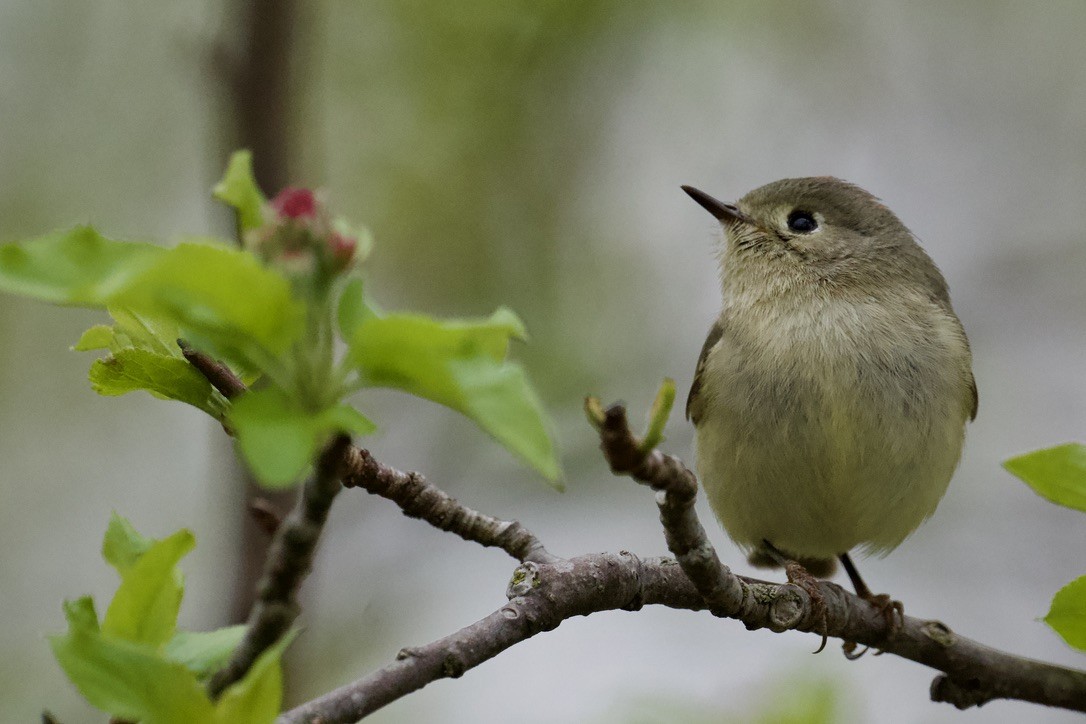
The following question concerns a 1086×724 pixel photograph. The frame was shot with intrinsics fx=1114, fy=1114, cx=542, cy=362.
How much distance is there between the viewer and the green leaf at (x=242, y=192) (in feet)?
4.45

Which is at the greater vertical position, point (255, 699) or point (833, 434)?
point (833, 434)

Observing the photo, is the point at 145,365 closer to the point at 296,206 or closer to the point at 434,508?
the point at 296,206

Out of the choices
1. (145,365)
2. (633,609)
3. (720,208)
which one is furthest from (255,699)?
(720,208)

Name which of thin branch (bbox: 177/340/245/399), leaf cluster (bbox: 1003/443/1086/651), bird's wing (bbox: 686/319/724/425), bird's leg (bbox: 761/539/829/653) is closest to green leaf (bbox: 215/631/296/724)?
thin branch (bbox: 177/340/245/399)

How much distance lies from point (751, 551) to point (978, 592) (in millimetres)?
2681

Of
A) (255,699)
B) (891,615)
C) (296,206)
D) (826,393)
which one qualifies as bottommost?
(255,699)

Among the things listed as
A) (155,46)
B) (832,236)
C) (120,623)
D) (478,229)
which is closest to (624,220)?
(478,229)

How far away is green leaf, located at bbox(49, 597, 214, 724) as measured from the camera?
1264 mm

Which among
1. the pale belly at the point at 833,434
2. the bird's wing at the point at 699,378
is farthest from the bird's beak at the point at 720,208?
the pale belly at the point at 833,434

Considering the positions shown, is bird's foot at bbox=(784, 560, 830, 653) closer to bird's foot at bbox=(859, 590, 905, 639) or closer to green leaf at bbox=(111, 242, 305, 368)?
bird's foot at bbox=(859, 590, 905, 639)

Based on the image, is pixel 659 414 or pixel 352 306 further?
pixel 352 306

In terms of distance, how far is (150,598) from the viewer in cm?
149

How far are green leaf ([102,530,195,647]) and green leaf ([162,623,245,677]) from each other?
1.1 inches

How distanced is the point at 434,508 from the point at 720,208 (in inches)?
90.2
